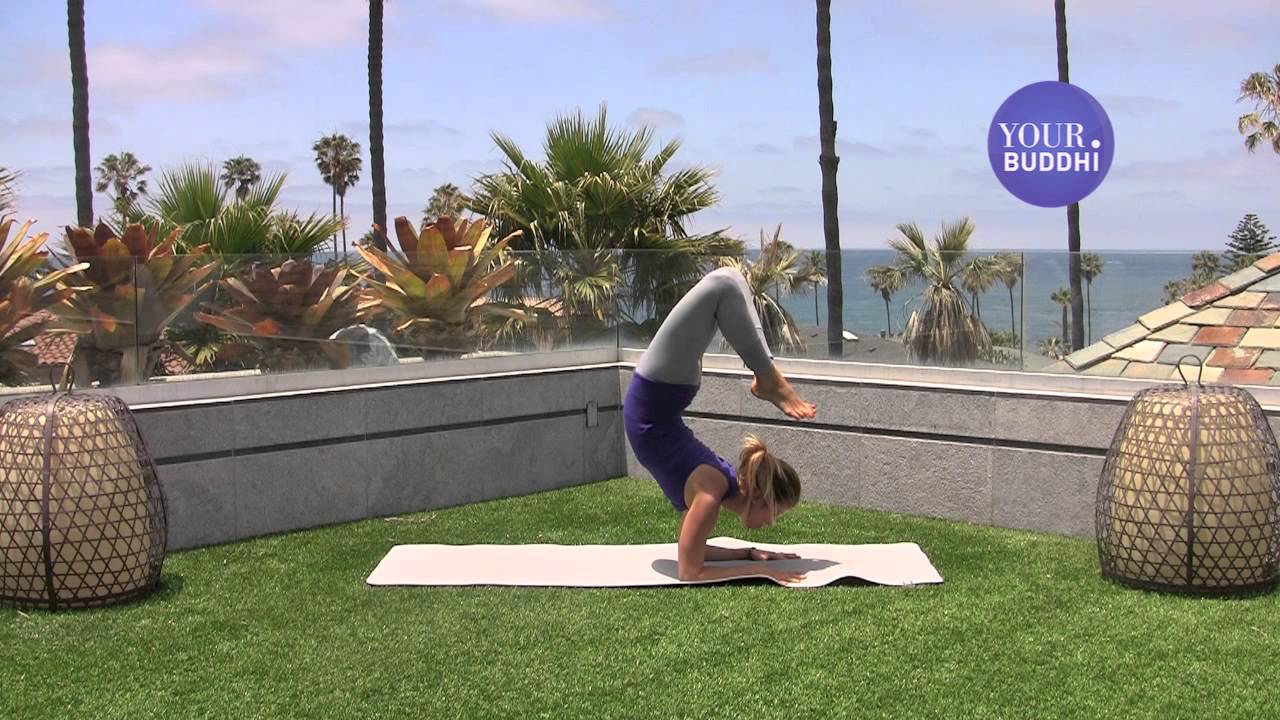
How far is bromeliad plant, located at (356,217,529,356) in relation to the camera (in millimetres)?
9508

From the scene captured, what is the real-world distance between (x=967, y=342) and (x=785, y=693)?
4.26 meters

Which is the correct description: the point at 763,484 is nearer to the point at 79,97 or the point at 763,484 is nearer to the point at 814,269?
the point at 814,269

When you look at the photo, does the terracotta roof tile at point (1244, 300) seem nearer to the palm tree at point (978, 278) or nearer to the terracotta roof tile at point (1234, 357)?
the terracotta roof tile at point (1234, 357)

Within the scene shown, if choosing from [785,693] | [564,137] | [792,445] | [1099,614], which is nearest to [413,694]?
[785,693]

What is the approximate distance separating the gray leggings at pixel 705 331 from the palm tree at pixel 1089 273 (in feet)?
8.29

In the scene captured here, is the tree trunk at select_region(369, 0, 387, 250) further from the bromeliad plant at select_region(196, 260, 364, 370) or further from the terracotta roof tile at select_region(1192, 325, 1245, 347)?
the terracotta roof tile at select_region(1192, 325, 1245, 347)

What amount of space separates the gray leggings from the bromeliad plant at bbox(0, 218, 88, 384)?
364 centimetres

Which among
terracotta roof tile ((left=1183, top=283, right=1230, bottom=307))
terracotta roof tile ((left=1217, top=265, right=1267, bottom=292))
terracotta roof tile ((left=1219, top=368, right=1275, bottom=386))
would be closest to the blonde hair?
terracotta roof tile ((left=1219, top=368, right=1275, bottom=386))

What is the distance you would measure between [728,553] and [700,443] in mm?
716

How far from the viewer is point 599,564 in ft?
24.4

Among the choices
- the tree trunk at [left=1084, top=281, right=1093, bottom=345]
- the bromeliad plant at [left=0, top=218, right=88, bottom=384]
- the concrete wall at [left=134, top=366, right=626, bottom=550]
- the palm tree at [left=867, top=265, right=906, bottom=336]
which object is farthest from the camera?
the palm tree at [left=867, top=265, right=906, bottom=336]

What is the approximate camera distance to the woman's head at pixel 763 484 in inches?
275

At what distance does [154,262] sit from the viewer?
8.37 meters

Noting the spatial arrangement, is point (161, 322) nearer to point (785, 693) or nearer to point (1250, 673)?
point (785, 693)
